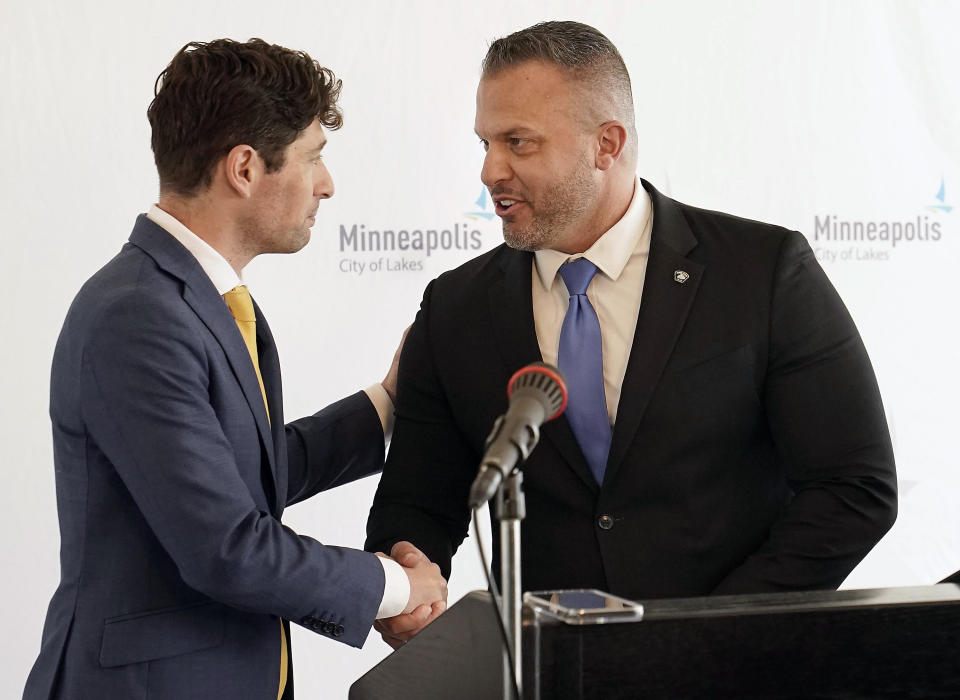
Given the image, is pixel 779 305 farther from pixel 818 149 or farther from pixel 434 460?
pixel 818 149

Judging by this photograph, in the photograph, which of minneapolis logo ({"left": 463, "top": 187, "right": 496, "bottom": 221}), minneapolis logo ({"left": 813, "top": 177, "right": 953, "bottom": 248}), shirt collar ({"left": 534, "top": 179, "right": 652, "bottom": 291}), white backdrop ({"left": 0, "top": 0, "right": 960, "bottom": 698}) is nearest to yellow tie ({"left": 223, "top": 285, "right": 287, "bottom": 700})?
shirt collar ({"left": 534, "top": 179, "right": 652, "bottom": 291})

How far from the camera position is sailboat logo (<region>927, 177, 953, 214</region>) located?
11.6 feet

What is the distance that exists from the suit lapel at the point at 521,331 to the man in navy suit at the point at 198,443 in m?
0.33

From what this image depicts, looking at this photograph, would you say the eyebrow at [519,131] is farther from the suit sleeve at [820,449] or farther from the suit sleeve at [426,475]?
the suit sleeve at [820,449]

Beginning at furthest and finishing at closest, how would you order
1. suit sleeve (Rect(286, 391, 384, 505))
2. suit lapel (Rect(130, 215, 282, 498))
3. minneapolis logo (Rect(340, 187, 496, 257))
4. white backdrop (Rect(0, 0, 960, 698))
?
minneapolis logo (Rect(340, 187, 496, 257))
white backdrop (Rect(0, 0, 960, 698))
suit sleeve (Rect(286, 391, 384, 505))
suit lapel (Rect(130, 215, 282, 498))

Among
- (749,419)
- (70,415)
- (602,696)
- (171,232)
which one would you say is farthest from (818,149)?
(602,696)

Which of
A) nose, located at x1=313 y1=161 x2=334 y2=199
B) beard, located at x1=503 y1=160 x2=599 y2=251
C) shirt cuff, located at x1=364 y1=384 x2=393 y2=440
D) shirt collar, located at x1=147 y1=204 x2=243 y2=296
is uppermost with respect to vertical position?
nose, located at x1=313 y1=161 x2=334 y2=199

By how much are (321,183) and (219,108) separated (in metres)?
0.24

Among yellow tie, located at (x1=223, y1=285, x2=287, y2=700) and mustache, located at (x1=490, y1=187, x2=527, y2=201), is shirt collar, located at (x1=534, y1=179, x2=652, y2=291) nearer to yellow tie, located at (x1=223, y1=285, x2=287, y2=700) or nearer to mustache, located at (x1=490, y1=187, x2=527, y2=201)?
mustache, located at (x1=490, y1=187, x2=527, y2=201)

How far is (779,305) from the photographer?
1.81 m

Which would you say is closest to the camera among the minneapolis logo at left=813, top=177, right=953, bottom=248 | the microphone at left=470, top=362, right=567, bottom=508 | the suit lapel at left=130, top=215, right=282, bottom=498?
the microphone at left=470, top=362, right=567, bottom=508

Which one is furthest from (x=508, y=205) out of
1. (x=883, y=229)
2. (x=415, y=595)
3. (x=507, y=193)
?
(x=883, y=229)

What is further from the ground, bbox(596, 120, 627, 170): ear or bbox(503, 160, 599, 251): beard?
bbox(596, 120, 627, 170): ear

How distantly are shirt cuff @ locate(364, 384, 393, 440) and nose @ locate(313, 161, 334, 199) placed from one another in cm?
51
